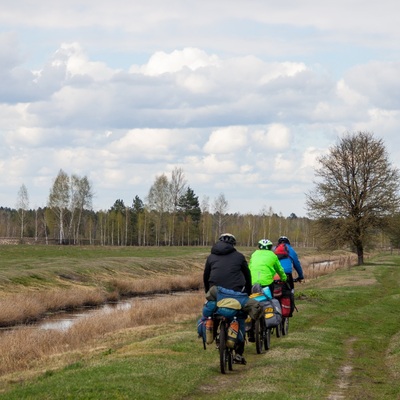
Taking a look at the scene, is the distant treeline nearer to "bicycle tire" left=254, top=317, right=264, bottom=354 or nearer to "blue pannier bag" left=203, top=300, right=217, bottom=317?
"bicycle tire" left=254, top=317, right=264, bottom=354

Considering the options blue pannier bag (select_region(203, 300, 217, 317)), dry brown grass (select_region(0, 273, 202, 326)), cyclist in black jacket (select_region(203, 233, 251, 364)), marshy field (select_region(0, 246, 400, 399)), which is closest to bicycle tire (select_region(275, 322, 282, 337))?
marshy field (select_region(0, 246, 400, 399))

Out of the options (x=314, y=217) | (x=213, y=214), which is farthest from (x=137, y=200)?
(x=314, y=217)

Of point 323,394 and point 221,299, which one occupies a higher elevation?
point 221,299

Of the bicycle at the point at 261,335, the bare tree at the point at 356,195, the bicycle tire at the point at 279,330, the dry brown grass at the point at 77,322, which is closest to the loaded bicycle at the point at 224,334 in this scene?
the bicycle at the point at 261,335

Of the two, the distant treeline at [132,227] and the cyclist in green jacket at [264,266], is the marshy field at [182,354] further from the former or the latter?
the distant treeline at [132,227]

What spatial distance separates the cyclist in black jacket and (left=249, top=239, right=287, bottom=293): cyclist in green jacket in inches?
111

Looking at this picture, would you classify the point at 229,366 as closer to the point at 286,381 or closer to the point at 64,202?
the point at 286,381

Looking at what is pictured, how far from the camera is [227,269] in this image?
13.9 m

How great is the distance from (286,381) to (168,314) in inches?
697

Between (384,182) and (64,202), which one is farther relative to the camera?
(64,202)

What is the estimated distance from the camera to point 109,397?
1087 centimetres

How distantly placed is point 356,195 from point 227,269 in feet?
189

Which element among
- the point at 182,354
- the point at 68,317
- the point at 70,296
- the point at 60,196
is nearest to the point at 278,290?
the point at 182,354

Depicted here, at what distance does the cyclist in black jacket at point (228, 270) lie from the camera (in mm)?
13852
